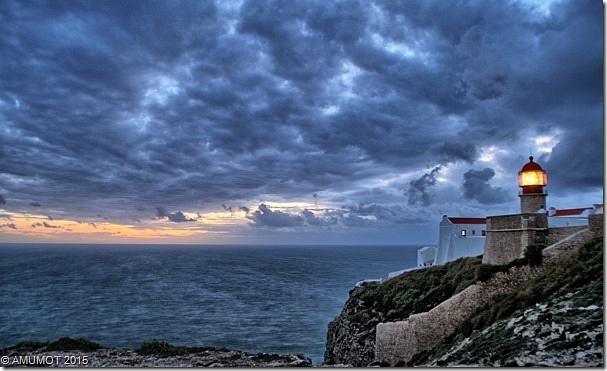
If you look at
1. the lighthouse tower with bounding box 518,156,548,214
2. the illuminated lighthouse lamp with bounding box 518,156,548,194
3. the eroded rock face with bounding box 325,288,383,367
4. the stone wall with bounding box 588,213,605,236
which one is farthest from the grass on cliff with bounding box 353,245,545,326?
the illuminated lighthouse lamp with bounding box 518,156,548,194

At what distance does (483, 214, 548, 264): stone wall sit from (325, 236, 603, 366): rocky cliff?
2.89 feet

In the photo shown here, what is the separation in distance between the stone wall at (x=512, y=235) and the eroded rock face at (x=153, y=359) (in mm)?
8642

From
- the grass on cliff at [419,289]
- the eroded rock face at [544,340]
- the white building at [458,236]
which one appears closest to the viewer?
the eroded rock face at [544,340]

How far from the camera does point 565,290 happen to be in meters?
9.41

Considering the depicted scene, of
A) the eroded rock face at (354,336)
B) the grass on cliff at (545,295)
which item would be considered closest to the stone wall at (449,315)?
the grass on cliff at (545,295)

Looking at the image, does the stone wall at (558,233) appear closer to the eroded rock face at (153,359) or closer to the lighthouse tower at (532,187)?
the lighthouse tower at (532,187)

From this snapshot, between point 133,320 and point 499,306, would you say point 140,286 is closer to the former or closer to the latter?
point 133,320

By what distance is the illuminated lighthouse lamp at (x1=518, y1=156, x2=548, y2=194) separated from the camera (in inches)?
615

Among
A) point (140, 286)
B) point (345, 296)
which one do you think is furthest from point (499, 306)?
point (140, 286)

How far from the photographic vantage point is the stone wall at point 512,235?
1364 cm

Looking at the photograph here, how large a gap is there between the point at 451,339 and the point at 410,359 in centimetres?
189

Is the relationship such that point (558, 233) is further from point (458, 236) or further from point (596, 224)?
point (458, 236)

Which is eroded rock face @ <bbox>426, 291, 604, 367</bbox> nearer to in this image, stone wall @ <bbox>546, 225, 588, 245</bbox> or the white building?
stone wall @ <bbox>546, 225, 588, 245</bbox>

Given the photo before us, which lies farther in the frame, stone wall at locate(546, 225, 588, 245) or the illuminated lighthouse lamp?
the illuminated lighthouse lamp
